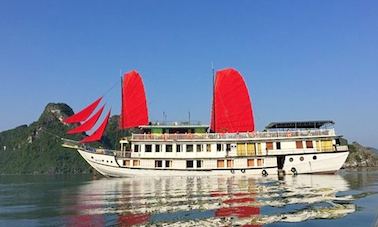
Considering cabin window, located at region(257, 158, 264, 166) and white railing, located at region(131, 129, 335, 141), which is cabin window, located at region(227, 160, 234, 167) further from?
cabin window, located at region(257, 158, 264, 166)

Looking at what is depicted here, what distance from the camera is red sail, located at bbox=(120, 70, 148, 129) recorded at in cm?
4356

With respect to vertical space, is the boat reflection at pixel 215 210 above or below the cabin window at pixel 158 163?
below

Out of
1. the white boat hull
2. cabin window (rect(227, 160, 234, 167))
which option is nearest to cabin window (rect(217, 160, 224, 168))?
the white boat hull

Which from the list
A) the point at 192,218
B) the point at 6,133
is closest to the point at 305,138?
the point at 192,218

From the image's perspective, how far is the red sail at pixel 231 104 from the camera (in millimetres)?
42375

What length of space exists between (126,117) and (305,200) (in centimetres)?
2968

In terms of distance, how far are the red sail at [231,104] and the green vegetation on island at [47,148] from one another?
64.7 metres

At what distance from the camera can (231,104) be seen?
140ft

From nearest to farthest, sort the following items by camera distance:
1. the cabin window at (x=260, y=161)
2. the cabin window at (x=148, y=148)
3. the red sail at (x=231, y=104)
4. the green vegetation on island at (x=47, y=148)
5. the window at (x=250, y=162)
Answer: the cabin window at (x=260, y=161) < the window at (x=250, y=162) < the cabin window at (x=148, y=148) < the red sail at (x=231, y=104) < the green vegetation on island at (x=47, y=148)

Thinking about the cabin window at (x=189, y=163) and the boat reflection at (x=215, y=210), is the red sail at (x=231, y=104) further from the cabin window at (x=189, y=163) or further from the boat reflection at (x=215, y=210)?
the boat reflection at (x=215, y=210)

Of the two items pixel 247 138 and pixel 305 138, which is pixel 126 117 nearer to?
pixel 247 138

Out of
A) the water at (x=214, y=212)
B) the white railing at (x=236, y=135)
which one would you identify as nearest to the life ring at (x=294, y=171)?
the white railing at (x=236, y=135)

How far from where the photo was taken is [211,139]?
39656mm

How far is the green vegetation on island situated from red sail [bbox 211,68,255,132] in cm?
6474
